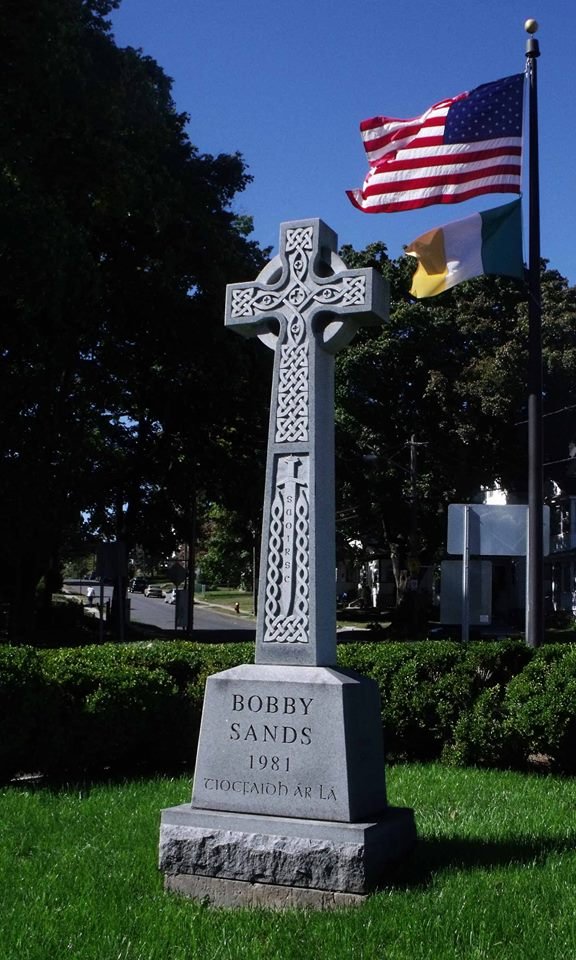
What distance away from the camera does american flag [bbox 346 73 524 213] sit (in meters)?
12.8

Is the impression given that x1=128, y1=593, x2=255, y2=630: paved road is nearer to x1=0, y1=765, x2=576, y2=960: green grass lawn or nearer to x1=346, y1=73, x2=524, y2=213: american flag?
x1=346, y1=73, x2=524, y2=213: american flag

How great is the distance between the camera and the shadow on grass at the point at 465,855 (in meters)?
5.84

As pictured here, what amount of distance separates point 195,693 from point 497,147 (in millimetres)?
7331

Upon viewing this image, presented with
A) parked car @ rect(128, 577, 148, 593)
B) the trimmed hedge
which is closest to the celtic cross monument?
the trimmed hedge

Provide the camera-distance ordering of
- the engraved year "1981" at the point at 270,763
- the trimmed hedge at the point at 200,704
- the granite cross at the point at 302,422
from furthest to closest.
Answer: the trimmed hedge at the point at 200,704 → the granite cross at the point at 302,422 → the engraved year "1981" at the point at 270,763

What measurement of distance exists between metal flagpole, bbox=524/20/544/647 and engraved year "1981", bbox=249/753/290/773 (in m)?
6.73

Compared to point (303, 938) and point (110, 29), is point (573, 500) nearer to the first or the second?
point (110, 29)

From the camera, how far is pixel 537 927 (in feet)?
16.4

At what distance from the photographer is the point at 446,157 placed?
42.1 ft

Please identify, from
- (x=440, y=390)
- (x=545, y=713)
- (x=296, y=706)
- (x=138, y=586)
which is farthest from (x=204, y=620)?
(x=138, y=586)

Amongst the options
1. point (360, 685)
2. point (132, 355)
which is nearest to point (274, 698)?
point (360, 685)

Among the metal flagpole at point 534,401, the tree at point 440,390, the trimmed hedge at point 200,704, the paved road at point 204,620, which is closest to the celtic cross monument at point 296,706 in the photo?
the trimmed hedge at point 200,704

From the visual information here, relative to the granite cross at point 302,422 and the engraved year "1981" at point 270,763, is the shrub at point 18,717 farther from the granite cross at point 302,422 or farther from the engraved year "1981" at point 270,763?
the engraved year "1981" at point 270,763

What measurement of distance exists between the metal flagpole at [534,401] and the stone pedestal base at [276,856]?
6.83m
